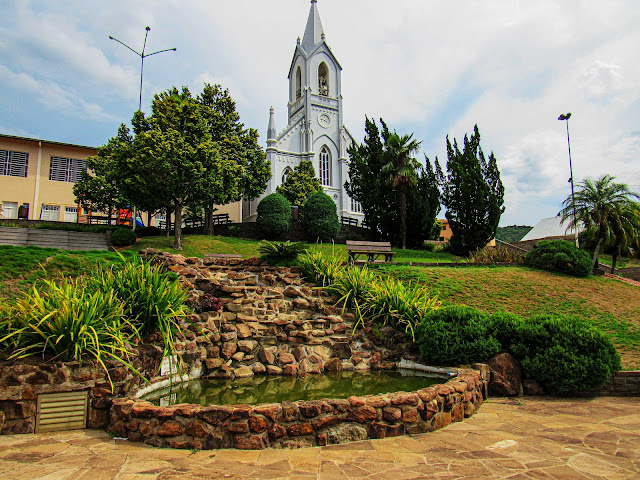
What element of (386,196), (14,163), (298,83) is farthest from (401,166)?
(14,163)

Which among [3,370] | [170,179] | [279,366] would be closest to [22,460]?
[3,370]

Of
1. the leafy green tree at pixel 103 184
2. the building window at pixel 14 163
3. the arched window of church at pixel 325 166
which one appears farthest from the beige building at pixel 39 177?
the arched window of church at pixel 325 166

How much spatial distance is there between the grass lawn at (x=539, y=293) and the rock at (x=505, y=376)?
13.5 feet

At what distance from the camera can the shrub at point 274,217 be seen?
26.8 meters

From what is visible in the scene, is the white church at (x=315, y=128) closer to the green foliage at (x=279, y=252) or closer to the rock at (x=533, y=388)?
the green foliage at (x=279, y=252)

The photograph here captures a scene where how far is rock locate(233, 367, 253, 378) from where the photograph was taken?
7.19 metres

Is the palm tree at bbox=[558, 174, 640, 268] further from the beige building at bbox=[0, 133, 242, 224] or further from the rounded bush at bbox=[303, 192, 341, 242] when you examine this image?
the beige building at bbox=[0, 133, 242, 224]

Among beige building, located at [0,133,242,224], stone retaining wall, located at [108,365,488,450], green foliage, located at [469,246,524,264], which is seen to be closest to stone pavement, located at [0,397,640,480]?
stone retaining wall, located at [108,365,488,450]

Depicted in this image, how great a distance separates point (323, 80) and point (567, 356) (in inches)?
1749

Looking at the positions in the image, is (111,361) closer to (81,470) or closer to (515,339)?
(81,470)

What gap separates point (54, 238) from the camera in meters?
22.0

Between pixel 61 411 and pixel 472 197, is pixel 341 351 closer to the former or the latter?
pixel 61 411

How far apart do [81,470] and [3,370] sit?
2.26m

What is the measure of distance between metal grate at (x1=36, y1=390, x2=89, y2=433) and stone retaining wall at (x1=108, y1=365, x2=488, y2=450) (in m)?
0.50
